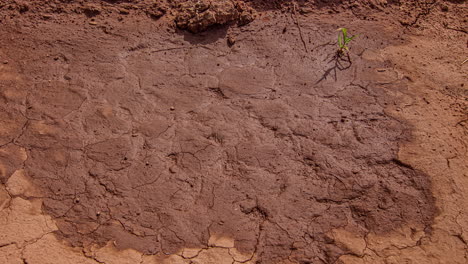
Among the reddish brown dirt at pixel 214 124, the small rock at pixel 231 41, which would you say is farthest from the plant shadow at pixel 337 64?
the small rock at pixel 231 41

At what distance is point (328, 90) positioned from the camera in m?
3.00

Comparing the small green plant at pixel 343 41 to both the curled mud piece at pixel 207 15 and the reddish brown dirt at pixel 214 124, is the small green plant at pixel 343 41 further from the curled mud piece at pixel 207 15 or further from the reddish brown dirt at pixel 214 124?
the curled mud piece at pixel 207 15

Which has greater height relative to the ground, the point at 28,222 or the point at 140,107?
the point at 140,107

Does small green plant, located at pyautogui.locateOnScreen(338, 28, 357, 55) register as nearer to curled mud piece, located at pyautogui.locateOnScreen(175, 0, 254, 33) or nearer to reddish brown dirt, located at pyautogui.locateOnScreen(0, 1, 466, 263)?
reddish brown dirt, located at pyautogui.locateOnScreen(0, 1, 466, 263)

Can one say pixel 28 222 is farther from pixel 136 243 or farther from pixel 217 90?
pixel 217 90

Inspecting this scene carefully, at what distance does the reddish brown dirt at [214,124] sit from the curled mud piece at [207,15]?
0.6 inches

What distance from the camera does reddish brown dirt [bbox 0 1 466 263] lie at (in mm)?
2332

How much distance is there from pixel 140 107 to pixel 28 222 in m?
1.02

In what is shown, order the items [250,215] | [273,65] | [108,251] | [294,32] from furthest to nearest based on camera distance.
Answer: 1. [294,32]
2. [273,65]
3. [250,215]
4. [108,251]

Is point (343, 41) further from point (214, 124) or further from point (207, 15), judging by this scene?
point (214, 124)

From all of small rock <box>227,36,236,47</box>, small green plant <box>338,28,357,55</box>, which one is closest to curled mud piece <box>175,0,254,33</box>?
small rock <box>227,36,236,47</box>

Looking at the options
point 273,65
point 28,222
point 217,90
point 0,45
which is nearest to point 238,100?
point 217,90

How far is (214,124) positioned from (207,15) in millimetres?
1031

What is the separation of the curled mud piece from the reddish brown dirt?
16 mm
